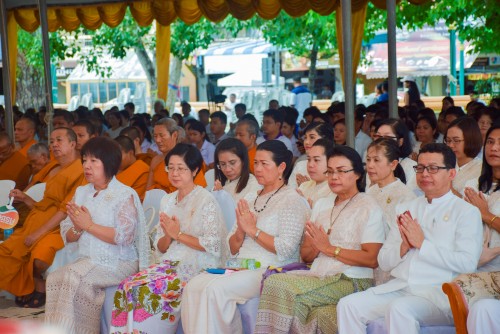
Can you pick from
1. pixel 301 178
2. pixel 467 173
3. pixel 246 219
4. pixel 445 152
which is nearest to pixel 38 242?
pixel 301 178

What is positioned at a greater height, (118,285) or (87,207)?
(87,207)

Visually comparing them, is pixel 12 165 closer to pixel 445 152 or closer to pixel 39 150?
pixel 39 150

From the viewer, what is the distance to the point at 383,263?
445cm

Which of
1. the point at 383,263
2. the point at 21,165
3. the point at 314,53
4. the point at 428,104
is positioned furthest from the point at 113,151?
the point at 428,104

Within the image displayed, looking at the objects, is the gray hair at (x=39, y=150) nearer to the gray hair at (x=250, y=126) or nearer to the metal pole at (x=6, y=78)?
the gray hair at (x=250, y=126)

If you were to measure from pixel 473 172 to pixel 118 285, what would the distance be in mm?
2418

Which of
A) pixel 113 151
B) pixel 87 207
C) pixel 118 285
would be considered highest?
pixel 113 151

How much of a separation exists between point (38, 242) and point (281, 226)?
8.03 ft

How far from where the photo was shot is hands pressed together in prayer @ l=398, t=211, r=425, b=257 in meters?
4.28

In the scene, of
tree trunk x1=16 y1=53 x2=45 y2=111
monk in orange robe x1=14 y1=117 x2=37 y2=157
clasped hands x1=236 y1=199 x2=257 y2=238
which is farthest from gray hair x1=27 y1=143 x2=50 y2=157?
tree trunk x1=16 y1=53 x2=45 y2=111

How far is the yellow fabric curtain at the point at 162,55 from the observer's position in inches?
666

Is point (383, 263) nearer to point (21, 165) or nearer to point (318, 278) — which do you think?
point (318, 278)

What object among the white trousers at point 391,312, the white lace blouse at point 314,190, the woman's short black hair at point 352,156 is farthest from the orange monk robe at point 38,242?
the white trousers at point 391,312

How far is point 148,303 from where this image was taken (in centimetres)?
511
